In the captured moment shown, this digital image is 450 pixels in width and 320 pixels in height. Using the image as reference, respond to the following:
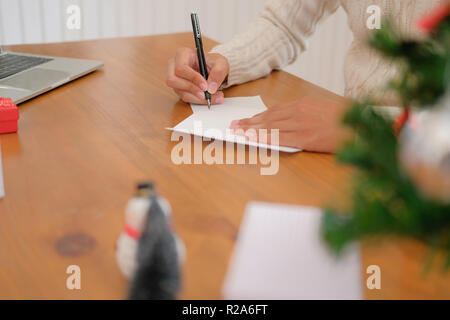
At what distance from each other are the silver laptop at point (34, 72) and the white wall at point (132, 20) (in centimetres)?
114

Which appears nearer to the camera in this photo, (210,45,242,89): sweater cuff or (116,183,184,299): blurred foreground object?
(116,183,184,299): blurred foreground object

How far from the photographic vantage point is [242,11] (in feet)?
7.66

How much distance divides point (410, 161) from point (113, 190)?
0.41 metres

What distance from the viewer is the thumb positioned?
2.93 feet

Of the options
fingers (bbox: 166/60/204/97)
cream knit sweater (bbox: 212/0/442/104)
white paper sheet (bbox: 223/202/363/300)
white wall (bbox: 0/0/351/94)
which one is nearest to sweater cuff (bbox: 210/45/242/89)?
cream knit sweater (bbox: 212/0/442/104)

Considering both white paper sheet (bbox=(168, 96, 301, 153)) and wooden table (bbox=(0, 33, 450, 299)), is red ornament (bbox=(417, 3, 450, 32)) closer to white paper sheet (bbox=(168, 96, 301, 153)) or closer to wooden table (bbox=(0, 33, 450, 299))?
wooden table (bbox=(0, 33, 450, 299))

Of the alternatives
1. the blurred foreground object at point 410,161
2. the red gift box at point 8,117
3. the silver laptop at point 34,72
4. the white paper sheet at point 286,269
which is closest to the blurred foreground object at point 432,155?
the blurred foreground object at point 410,161

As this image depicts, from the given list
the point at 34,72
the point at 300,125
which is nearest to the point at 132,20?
the point at 34,72

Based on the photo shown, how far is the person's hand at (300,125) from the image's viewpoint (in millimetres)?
695

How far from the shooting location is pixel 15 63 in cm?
101

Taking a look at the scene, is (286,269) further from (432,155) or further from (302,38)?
(302,38)

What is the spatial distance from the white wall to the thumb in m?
1.39

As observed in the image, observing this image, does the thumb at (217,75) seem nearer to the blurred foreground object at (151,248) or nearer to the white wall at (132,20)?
the blurred foreground object at (151,248)
